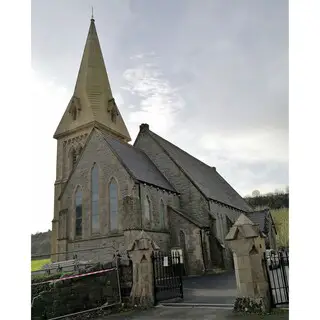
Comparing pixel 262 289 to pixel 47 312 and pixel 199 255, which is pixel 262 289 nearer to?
pixel 47 312

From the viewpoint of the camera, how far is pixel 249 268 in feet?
23.6

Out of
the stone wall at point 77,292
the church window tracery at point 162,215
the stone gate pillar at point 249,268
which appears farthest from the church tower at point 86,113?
the stone gate pillar at point 249,268

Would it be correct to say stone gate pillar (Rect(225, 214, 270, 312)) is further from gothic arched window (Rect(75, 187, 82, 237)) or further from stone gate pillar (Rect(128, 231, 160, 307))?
gothic arched window (Rect(75, 187, 82, 237))

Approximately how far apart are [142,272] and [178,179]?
1427cm

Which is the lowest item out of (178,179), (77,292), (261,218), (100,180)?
(77,292)

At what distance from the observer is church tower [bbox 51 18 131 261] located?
32.7m

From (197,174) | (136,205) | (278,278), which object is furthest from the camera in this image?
(197,174)

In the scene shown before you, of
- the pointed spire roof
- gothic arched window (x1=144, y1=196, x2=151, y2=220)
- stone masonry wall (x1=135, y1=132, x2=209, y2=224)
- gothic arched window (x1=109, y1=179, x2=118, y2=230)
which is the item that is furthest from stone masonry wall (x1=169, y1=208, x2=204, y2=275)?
the pointed spire roof

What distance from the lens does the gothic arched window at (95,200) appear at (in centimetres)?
1802

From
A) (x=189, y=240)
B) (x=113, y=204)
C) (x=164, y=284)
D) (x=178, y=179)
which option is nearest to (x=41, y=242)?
(x=178, y=179)

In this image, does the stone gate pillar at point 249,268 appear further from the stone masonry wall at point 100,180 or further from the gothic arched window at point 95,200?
the gothic arched window at point 95,200

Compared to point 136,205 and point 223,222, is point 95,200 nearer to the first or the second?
point 136,205

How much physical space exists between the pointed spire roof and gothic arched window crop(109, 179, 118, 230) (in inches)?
625
